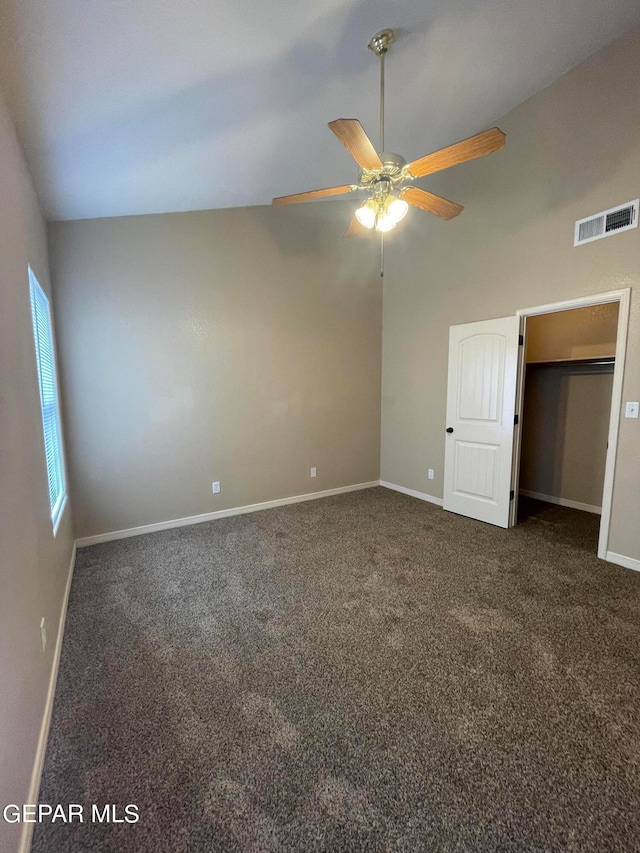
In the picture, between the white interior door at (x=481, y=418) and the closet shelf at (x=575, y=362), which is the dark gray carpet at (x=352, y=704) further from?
the closet shelf at (x=575, y=362)

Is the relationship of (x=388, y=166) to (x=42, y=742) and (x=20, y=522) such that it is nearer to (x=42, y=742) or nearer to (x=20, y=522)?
(x=20, y=522)

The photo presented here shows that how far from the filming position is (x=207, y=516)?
3834 millimetres

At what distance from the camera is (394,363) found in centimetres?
461

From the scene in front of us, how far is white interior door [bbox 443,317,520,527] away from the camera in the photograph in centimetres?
341

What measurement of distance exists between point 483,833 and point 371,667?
738 mm

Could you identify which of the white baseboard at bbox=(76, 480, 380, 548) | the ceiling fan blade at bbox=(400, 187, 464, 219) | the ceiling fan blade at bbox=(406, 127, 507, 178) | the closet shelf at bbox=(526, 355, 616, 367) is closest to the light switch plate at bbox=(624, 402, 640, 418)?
the closet shelf at bbox=(526, 355, 616, 367)

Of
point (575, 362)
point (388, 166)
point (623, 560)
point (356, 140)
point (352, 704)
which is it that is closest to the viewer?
point (352, 704)

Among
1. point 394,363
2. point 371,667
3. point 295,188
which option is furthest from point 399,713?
point 295,188

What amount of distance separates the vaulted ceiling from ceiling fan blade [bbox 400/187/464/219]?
81cm

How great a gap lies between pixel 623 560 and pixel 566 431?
1755 mm

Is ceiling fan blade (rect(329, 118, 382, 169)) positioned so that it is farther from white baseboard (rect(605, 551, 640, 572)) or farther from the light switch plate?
white baseboard (rect(605, 551, 640, 572))

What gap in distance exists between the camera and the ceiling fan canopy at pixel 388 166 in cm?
167

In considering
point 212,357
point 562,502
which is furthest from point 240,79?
point 562,502

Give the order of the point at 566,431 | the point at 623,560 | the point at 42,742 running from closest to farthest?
the point at 42,742 < the point at 623,560 < the point at 566,431
